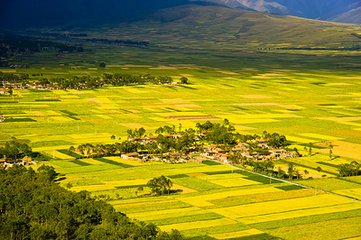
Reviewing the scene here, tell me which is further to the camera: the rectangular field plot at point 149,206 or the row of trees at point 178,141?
the row of trees at point 178,141

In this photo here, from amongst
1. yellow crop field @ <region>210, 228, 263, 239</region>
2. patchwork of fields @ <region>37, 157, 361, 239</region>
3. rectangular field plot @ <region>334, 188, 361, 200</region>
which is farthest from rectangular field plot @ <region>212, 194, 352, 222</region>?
yellow crop field @ <region>210, 228, 263, 239</region>

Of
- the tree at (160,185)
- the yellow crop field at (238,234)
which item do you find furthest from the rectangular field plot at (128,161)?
the yellow crop field at (238,234)

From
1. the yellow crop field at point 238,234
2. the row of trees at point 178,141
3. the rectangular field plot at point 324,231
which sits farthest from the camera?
the row of trees at point 178,141

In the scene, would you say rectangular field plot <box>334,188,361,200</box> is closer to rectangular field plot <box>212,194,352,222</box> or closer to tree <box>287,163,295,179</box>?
rectangular field plot <box>212,194,352,222</box>

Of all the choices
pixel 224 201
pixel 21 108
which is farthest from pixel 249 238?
pixel 21 108

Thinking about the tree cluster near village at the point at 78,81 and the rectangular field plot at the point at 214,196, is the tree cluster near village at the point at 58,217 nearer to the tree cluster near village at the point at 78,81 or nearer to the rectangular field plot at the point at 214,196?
the rectangular field plot at the point at 214,196

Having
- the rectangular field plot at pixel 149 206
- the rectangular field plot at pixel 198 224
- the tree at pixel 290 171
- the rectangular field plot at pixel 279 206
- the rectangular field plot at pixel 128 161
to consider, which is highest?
the tree at pixel 290 171

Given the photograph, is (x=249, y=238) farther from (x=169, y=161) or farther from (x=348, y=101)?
(x=348, y=101)

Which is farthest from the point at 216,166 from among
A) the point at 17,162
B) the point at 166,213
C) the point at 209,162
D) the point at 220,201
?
the point at 17,162
